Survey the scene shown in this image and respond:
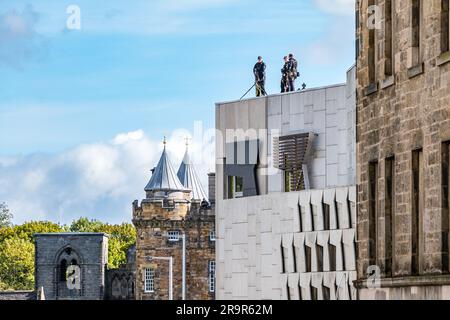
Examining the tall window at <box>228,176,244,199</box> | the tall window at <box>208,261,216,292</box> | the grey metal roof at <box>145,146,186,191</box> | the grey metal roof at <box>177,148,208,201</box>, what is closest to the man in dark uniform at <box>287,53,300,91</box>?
the tall window at <box>228,176,244,199</box>

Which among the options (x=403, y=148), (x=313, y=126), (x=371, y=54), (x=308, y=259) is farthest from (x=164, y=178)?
(x=403, y=148)

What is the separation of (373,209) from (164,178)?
128 metres

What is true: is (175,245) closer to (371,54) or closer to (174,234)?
(174,234)

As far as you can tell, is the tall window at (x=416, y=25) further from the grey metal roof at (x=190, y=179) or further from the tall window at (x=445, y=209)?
the grey metal roof at (x=190, y=179)

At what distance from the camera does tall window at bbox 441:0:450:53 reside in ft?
110

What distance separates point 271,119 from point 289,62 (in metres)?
4.37

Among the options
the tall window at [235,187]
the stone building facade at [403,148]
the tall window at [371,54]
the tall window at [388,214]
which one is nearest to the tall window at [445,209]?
the stone building facade at [403,148]

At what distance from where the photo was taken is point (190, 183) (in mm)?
171875

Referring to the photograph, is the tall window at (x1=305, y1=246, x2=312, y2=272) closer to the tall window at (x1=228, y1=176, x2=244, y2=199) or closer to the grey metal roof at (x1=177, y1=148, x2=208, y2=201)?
the tall window at (x1=228, y1=176, x2=244, y2=199)

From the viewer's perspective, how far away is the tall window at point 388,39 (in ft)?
123

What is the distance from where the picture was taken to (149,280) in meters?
159

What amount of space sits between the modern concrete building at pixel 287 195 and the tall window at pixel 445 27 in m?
35.6
